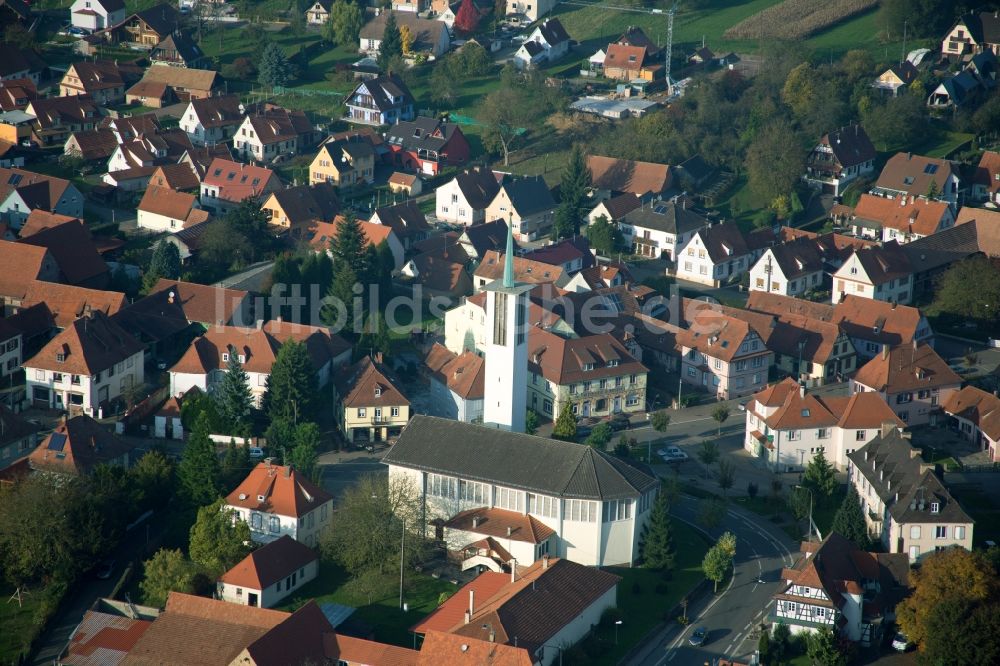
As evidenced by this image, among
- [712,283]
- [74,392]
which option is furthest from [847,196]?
[74,392]

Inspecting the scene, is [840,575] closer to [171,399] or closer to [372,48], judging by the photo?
[171,399]

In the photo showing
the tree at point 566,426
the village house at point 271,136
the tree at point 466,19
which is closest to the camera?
the tree at point 566,426

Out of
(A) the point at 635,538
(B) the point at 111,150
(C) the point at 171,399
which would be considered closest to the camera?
(A) the point at 635,538

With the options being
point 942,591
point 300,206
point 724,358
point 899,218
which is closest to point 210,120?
point 300,206

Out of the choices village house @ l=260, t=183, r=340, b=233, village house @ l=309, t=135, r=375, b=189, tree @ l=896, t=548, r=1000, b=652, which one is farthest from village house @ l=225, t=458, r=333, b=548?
village house @ l=309, t=135, r=375, b=189

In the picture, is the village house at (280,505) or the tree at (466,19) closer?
the village house at (280,505)

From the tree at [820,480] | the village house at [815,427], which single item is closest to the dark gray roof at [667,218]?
the village house at [815,427]

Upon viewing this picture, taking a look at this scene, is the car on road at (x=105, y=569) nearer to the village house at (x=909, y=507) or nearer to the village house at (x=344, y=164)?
the village house at (x=909, y=507)
